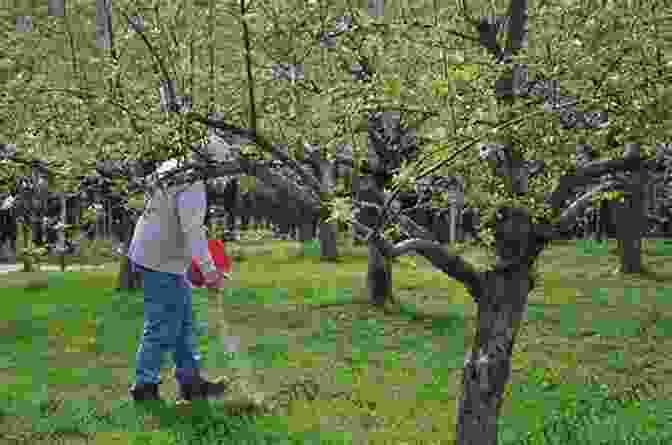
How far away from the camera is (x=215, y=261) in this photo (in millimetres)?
7090

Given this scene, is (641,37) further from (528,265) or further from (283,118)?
(283,118)

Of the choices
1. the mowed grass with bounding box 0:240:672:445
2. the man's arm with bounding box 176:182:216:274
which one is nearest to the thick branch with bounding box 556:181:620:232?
the mowed grass with bounding box 0:240:672:445

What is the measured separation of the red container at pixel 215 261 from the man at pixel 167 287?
10 cm

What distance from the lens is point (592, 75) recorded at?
12.3 ft

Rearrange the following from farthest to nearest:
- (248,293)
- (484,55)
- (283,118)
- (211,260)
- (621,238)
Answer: (621,238) < (248,293) < (211,260) < (283,118) < (484,55)

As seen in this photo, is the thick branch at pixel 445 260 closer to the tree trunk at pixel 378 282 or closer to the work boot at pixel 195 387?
the work boot at pixel 195 387

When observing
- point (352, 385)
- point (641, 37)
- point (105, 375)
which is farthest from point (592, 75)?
point (105, 375)

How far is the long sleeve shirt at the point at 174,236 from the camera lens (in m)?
6.44

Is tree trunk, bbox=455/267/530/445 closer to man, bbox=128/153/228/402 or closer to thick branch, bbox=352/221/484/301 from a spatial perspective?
thick branch, bbox=352/221/484/301

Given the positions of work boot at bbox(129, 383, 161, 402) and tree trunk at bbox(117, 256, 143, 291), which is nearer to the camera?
work boot at bbox(129, 383, 161, 402)

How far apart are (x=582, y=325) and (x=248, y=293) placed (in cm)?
665

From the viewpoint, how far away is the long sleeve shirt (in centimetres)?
644

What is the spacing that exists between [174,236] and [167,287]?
1.40 ft

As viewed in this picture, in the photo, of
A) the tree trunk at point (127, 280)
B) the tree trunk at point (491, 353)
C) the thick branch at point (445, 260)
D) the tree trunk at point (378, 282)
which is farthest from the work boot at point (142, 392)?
the tree trunk at point (127, 280)
